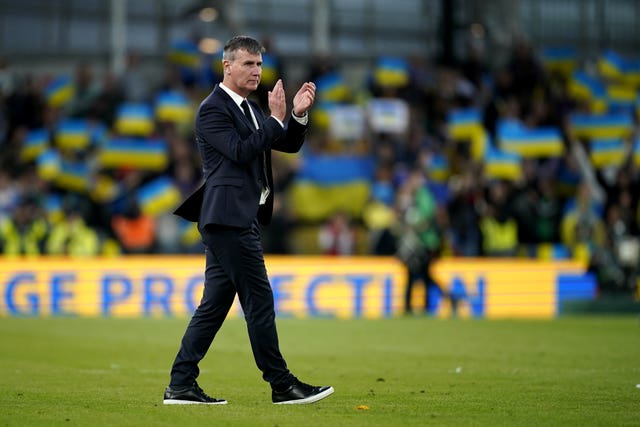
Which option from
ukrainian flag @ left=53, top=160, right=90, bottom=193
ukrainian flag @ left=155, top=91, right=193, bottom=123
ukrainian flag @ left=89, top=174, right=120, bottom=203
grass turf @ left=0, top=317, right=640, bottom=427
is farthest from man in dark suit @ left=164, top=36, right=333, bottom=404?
ukrainian flag @ left=155, top=91, right=193, bottom=123

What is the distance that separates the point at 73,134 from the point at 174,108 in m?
2.11

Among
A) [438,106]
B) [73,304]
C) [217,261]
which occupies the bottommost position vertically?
[73,304]

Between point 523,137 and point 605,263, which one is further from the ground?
point 523,137

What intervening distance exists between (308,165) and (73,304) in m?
5.46

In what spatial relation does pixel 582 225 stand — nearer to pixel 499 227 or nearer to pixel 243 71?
pixel 499 227

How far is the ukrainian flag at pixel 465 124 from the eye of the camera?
26562mm

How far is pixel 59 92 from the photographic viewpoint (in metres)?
28.5

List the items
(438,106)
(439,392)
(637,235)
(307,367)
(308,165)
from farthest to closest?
(438,106) → (308,165) → (637,235) → (307,367) → (439,392)

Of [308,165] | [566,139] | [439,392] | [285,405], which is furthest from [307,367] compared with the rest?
[566,139]

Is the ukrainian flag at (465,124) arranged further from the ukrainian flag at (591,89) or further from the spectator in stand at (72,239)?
the spectator in stand at (72,239)

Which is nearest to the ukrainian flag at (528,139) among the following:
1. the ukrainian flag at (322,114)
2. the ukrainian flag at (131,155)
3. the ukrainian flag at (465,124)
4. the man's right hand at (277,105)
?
the ukrainian flag at (465,124)

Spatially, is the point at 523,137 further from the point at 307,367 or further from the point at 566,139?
the point at 307,367

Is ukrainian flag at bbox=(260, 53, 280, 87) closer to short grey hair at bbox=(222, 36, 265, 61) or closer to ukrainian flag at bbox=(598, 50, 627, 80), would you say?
ukrainian flag at bbox=(598, 50, 627, 80)

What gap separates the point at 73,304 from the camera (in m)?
23.1
